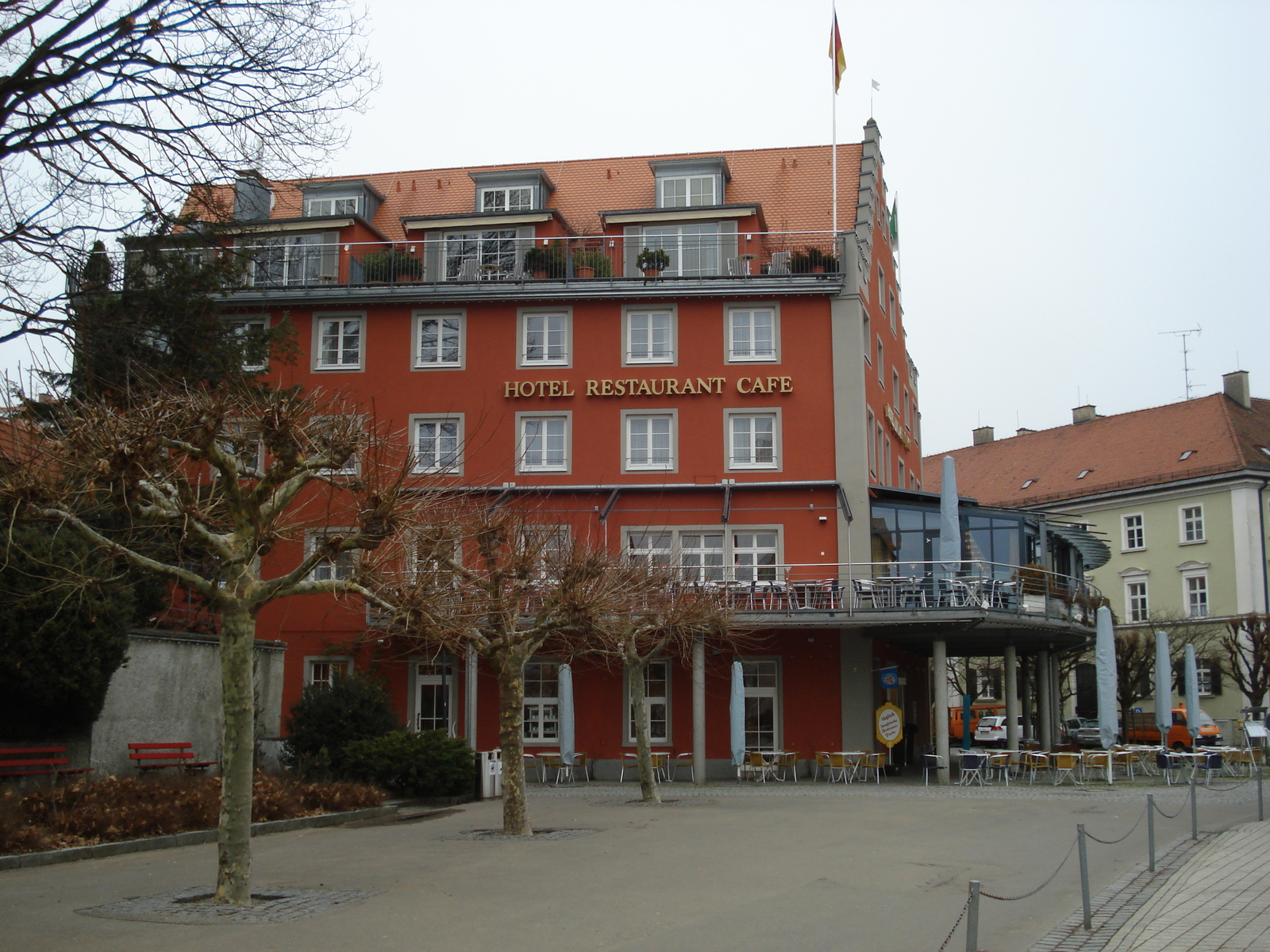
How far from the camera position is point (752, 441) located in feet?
106

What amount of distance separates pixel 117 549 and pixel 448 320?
23.0 m

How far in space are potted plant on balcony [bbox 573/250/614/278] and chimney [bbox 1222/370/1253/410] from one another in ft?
122

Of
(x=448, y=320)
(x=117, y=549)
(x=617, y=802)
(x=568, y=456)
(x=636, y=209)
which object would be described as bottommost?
(x=617, y=802)

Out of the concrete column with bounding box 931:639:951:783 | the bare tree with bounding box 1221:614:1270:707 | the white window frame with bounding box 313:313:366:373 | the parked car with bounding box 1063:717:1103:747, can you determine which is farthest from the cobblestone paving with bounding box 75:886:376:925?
the bare tree with bounding box 1221:614:1270:707

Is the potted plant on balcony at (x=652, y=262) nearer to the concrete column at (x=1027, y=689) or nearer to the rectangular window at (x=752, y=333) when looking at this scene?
the rectangular window at (x=752, y=333)

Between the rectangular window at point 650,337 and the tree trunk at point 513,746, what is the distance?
16.4 m

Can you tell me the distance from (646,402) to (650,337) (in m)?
1.70

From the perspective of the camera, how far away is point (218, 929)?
987 centimetres

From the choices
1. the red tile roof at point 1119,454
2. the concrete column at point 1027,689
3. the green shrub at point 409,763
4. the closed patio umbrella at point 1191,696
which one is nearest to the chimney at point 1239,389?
the red tile roof at point 1119,454

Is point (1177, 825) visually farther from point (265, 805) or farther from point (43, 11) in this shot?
point (43, 11)

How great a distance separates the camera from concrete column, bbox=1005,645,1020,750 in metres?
30.2

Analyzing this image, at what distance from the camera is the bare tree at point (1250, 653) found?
1794 inches

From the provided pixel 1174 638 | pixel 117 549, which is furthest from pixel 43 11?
pixel 1174 638

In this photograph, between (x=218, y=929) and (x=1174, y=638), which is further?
(x=1174, y=638)
